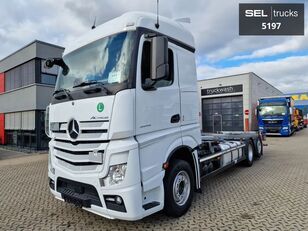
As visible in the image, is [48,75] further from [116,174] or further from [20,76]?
[116,174]

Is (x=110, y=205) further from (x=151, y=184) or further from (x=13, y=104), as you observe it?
(x=13, y=104)

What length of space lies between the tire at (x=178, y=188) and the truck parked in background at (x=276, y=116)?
17611 mm

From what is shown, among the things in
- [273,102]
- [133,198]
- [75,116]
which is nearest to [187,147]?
[133,198]

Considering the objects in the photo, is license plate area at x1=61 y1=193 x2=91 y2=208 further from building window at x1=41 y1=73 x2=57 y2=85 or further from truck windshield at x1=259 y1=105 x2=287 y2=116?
truck windshield at x1=259 y1=105 x2=287 y2=116

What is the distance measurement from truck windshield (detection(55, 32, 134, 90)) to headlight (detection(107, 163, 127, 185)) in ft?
3.56

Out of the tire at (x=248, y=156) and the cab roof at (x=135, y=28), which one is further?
the tire at (x=248, y=156)

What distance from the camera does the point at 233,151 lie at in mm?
7371

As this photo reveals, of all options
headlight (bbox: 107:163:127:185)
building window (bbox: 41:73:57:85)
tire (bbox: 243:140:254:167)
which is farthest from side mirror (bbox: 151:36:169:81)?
building window (bbox: 41:73:57:85)

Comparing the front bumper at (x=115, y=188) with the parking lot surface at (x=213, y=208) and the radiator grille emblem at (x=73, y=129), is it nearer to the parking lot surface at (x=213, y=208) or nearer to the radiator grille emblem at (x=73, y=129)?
the radiator grille emblem at (x=73, y=129)

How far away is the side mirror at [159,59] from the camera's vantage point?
11.5 feet

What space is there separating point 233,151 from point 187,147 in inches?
127

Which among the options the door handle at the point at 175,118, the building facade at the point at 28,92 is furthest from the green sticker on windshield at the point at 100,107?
the building facade at the point at 28,92

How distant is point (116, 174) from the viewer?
11.3 ft

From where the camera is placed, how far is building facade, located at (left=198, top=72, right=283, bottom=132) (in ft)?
88.0
